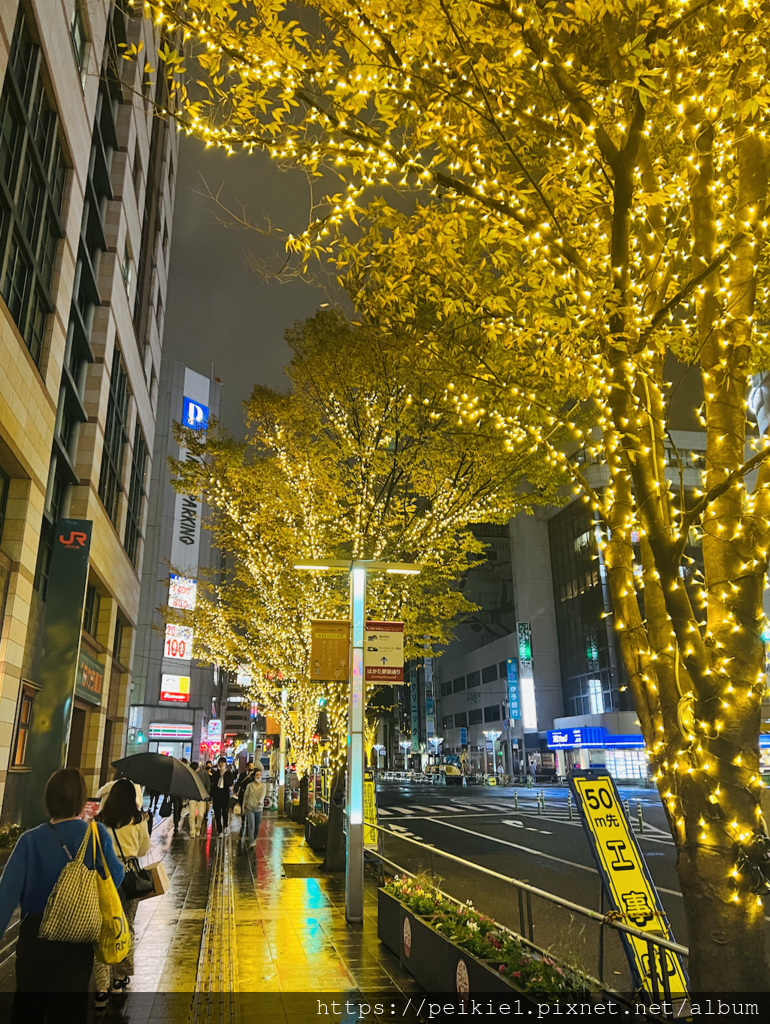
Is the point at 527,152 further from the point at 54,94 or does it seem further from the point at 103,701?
the point at 103,701

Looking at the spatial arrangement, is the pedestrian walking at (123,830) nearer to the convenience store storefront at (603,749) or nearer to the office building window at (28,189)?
the office building window at (28,189)

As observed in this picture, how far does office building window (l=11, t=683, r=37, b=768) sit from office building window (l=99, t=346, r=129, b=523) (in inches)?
355

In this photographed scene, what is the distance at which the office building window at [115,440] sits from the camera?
22656 mm

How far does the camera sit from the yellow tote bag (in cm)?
362

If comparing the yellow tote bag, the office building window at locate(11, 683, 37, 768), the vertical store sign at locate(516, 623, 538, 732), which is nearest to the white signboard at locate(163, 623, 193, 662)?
the vertical store sign at locate(516, 623, 538, 732)

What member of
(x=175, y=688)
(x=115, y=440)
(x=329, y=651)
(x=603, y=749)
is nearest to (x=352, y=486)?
(x=329, y=651)

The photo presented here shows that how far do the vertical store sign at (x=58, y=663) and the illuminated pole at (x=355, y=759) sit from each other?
7643 millimetres

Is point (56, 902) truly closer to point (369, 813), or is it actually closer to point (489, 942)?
point (489, 942)

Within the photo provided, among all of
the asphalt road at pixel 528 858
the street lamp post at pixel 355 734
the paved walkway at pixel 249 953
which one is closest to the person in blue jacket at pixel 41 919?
the paved walkway at pixel 249 953

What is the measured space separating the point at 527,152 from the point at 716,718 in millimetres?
5219

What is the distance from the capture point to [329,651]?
991cm

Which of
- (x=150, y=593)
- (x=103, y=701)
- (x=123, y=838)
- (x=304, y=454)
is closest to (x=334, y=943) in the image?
(x=123, y=838)

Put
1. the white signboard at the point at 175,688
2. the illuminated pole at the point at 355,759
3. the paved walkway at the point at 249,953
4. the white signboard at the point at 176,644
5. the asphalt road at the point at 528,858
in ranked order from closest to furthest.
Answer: the paved walkway at the point at 249,953, the asphalt road at the point at 528,858, the illuminated pole at the point at 355,759, the white signboard at the point at 176,644, the white signboard at the point at 175,688

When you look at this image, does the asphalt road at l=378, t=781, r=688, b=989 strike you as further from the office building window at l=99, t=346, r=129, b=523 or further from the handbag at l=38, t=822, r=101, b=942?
the office building window at l=99, t=346, r=129, b=523
